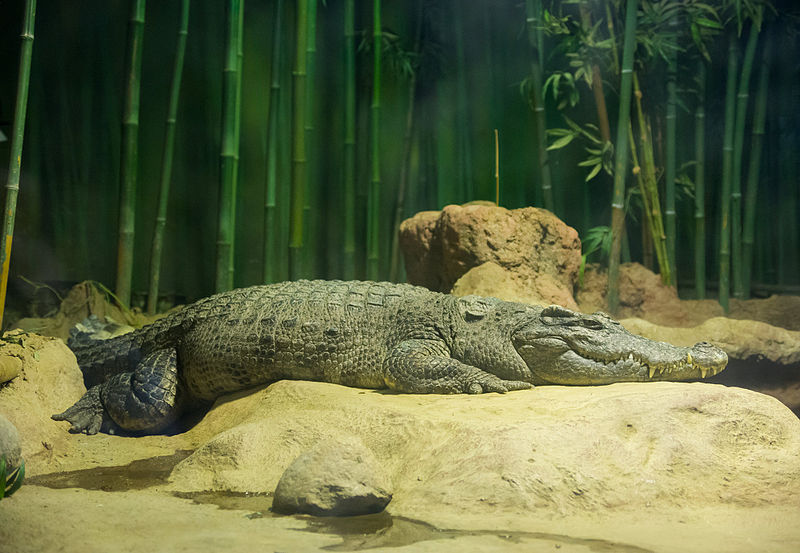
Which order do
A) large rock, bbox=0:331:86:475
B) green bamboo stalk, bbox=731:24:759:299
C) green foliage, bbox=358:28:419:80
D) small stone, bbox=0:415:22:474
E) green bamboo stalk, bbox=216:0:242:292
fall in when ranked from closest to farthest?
small stone, bbox=0:415:22:474, large rock, bbox=0:331:86:475, green bamboo stalk, bbox=216:0:242:292, green bamboo stalk, bbox=731:24:759:299, green foliage, bbox=358:28:419:80

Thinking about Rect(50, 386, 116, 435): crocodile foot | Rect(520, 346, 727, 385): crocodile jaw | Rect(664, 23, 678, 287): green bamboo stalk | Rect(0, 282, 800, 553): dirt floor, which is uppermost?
Rect(664, 23, 678, 287): green bamboo stalk

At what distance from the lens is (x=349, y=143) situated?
693 cm

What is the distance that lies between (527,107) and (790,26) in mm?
2610

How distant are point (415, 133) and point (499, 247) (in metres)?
2.70

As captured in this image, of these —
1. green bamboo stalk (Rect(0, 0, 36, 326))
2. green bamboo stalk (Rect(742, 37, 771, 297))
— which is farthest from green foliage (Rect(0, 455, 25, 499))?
A: green bamboo stalk (Rect(742, 37, 771, 297))

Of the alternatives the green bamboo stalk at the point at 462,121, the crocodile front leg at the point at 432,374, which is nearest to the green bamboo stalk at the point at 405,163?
the green bamboo stalk at the point at 462,121

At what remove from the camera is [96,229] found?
7.04 m

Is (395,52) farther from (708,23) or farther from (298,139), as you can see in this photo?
(708,23)

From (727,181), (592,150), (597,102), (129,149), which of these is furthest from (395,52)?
(727,181)

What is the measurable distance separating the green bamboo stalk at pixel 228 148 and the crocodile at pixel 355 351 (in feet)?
2.62

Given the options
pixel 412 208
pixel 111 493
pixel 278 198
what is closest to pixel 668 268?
pixel 412 208

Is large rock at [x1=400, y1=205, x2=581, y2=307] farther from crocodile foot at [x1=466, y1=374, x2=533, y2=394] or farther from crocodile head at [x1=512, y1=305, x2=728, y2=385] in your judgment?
crocodile foot at [x1=466, y1=374, x2=533, y2=394]

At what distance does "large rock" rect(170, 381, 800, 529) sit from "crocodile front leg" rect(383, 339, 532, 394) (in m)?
0.19

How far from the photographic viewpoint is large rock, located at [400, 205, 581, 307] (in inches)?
221
